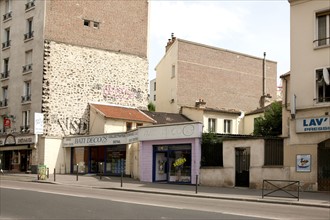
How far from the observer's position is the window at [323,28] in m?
22.8

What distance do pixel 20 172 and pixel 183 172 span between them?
20.1 metres

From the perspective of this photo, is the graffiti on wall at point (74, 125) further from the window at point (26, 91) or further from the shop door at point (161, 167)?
the shop door at point (161, 167)

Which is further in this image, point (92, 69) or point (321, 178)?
point (92, 69)

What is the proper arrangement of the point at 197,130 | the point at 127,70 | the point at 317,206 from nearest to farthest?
1. the point at 317,206
2. the point at 197,130
3. the point at 127,70

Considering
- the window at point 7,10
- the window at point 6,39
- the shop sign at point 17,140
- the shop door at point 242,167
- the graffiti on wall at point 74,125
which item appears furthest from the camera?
the window at point 7,10

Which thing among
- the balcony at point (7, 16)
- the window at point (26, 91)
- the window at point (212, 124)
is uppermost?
the balcony at point (7, 16)

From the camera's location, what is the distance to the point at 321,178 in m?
22.1

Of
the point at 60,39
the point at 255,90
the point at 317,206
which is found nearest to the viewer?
the point at 317,206

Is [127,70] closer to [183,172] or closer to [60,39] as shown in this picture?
[60,39]

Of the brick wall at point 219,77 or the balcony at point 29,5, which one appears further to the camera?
the brick wall at point 219,77

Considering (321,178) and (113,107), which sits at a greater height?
(113,107)

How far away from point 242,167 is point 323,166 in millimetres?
4524

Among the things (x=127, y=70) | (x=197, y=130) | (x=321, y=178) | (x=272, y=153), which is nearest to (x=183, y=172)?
(x=197, y=130)

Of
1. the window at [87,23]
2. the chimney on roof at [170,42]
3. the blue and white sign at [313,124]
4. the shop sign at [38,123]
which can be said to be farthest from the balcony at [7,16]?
the blue and white sign at [313,124]
